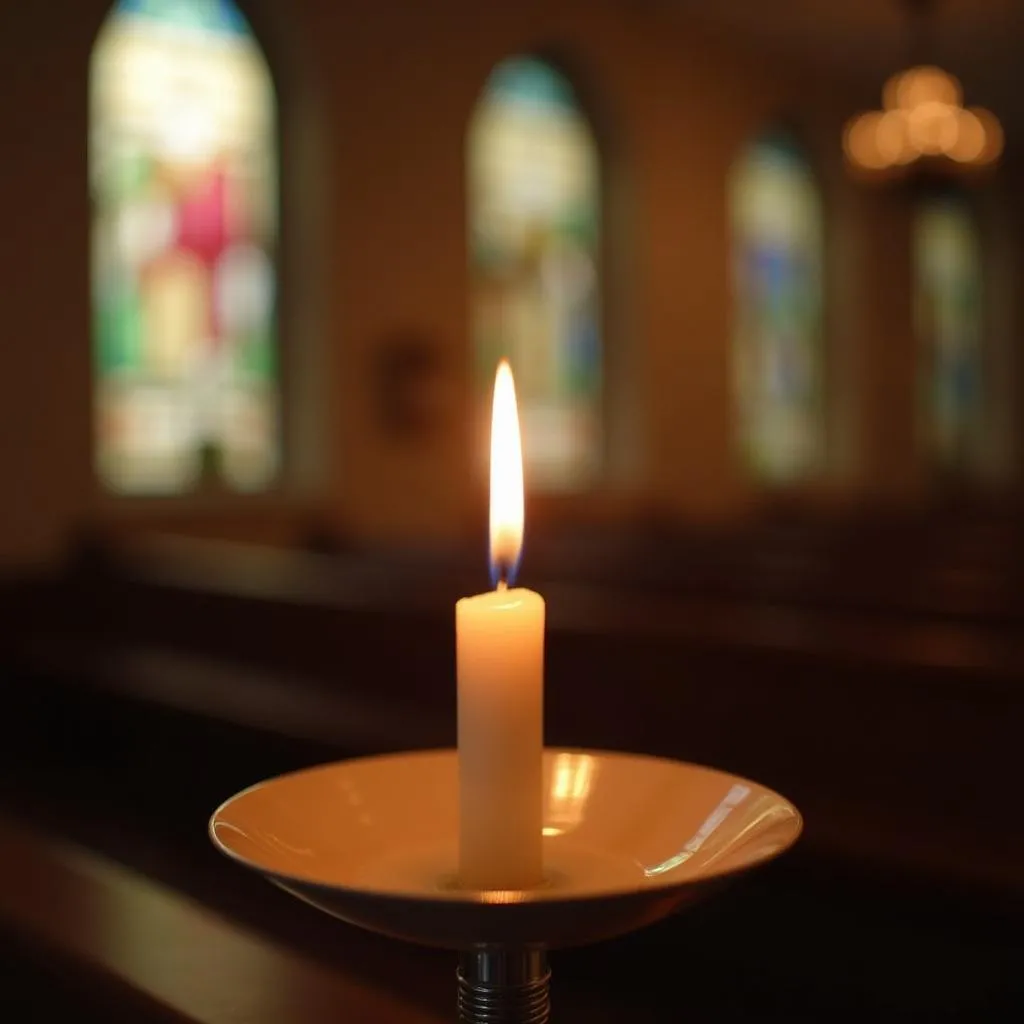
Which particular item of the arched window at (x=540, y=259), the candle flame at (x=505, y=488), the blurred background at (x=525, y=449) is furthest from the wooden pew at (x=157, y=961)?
the arched window at (x=540, y=259)

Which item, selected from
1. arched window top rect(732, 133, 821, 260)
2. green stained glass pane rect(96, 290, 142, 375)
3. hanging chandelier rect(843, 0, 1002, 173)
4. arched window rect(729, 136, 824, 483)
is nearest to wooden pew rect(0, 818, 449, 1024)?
green stained glass pane rect(96, 290, 142, 375)

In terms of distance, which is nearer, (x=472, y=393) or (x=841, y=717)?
(x=841, y=717)

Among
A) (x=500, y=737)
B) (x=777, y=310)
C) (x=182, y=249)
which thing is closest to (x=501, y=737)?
(x=500, y=737)

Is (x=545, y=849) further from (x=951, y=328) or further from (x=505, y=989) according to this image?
(x=951, y=328)

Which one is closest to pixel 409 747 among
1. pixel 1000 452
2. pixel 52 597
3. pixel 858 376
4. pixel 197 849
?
pixel 197 849

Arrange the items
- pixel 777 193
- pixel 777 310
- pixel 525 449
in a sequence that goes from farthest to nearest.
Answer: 1. pixel 777 310
2. pixel 777 193
3. pixel 525 449

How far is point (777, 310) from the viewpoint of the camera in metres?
9.85

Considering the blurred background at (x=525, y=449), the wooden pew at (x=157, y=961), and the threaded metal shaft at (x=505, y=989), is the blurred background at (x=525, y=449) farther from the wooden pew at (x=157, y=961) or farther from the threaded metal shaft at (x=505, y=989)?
the threaded metal shaft at (x=505, y=989)

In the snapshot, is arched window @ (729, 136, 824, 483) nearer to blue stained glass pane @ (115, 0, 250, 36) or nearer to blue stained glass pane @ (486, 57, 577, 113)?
blue stained glass pane @ (486, 57, 577, 113)

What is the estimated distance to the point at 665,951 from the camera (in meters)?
1.75

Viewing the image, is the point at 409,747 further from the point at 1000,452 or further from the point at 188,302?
the point at 1000,452

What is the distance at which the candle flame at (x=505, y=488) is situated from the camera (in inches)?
25.5

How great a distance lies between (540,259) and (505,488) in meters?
7.66

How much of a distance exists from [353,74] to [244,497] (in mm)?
2193
